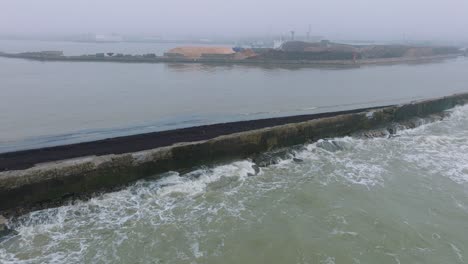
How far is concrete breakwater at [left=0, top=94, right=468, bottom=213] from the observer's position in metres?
9.20

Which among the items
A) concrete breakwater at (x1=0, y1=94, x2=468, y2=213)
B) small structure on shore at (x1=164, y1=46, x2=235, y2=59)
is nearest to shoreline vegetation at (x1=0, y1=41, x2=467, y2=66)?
small structure on shore at (x1=164, y1=46, x2=235, y2=59)

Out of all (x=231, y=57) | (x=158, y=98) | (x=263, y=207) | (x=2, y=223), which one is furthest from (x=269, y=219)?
(x=231, y=57)

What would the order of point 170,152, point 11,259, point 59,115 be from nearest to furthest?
point 11,259
point 170,152
point 59,115

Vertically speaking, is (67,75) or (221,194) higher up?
(67,75)

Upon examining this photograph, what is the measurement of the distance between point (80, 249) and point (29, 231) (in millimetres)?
1647

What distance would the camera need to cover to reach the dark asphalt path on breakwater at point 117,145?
1085cm

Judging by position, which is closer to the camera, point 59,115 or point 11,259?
point 11,259

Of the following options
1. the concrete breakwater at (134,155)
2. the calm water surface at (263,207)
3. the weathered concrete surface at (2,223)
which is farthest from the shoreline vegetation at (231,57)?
the weathered concrete surface at (2,223)

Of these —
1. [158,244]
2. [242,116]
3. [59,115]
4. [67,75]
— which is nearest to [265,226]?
[158,244]

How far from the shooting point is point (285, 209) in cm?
945

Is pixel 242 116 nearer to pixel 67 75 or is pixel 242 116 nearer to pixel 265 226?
pixel 265 226

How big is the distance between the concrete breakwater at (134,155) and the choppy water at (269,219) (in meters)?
0.54

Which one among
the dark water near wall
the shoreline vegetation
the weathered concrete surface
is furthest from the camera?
the shoreline vegetation

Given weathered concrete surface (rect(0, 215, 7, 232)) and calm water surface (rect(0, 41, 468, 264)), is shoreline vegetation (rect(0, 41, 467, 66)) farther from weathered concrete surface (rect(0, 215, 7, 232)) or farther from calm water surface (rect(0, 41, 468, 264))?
weathered concrete surface (rect(0, 215, 7, 232))
